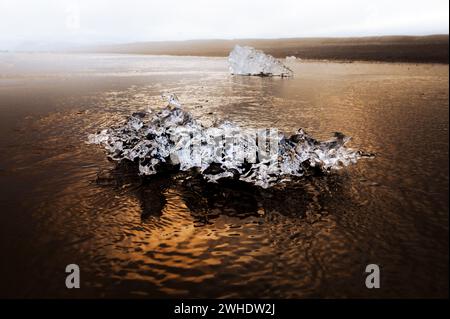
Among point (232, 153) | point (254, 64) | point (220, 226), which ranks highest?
point (254, 64)

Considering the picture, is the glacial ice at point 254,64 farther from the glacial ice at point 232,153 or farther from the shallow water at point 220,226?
the glacial ice at point 232,153

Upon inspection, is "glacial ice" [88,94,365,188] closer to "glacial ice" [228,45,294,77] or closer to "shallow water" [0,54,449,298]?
"shallow water" [0,54,449,298]

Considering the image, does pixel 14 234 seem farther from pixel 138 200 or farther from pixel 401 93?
pixel 401 93

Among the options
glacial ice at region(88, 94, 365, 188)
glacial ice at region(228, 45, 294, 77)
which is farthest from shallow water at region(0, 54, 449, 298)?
glacial ice at region(228, 45, 294, 77)

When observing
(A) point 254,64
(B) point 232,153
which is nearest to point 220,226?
(B) point 232,153

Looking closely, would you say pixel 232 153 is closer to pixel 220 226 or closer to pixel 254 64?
pixel 220 226
